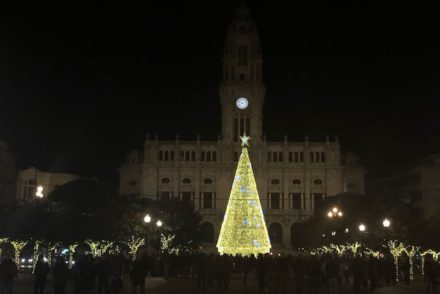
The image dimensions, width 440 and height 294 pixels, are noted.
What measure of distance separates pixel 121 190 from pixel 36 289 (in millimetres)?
87973

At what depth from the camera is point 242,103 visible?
107250mm

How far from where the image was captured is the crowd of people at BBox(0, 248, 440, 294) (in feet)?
72.1

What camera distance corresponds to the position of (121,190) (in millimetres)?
109875

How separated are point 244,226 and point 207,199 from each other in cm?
5715

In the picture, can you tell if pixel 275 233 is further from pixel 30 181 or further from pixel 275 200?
pixel 30 181

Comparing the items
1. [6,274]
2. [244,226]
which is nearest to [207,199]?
[244,226]

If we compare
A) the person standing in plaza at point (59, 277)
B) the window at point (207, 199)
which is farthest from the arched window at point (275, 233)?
the person standing in plaza at point (59, 277)

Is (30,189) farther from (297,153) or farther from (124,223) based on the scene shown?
(124,223)

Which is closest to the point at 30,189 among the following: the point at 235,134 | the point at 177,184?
the point at 177,184

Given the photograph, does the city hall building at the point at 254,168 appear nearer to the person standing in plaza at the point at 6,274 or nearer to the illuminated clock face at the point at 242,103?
the illuminated clock face at the point at 242,103

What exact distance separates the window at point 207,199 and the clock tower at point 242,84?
31.8 feet

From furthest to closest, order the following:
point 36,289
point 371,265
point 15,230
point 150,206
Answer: point 150,206 < point 15,230 < point 371,265 < point 36,289

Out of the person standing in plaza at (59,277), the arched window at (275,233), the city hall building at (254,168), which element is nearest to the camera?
the person standing in plaza at (59,277)

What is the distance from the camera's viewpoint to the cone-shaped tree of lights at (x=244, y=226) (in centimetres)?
4706
